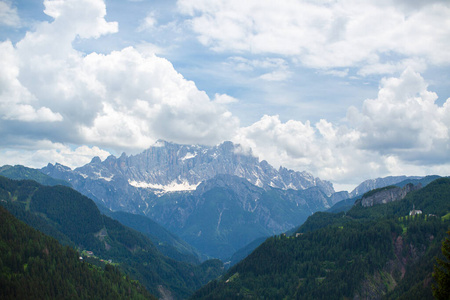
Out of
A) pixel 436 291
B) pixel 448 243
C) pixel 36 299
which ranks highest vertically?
pixel 448 243

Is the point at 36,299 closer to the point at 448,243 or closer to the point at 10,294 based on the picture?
the point at 10,294

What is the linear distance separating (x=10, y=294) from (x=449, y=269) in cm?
18798

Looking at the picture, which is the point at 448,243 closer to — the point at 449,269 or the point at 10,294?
the point at 449,269

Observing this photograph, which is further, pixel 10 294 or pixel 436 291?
pixel 10 294

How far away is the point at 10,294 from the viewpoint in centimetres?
19150

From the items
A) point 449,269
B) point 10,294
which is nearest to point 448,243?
point 449,269

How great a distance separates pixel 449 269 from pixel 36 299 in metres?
189

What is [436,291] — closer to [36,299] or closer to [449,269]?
[449,269]

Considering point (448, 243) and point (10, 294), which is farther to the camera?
point (10, 294)

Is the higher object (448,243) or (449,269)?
(448,243)

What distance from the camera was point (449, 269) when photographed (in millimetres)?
74125

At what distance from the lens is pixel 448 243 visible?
74.9 meters

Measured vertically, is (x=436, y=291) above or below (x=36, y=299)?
above

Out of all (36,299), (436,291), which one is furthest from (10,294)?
(436,291)
